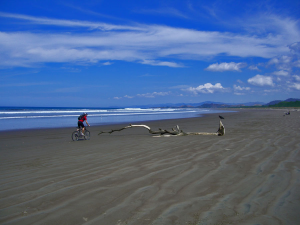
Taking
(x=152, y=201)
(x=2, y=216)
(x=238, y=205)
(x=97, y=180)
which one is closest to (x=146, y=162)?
(x=97, y=180)

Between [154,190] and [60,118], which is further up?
[60,118]

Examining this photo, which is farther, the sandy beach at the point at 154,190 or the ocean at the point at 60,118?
the ocean at the point at 60,118

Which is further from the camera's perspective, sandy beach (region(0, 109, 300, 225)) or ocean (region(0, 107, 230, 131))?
ocean (region(0, 107, 230, 131))

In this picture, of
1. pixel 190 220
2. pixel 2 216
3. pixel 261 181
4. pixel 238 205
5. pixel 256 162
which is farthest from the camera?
pixel 256 162

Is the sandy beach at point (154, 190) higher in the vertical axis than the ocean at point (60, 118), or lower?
lower

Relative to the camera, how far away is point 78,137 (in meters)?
12.2

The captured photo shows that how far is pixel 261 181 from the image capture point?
4629mm

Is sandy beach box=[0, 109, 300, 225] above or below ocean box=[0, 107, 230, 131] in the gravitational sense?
below

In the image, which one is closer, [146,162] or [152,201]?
[152,201]


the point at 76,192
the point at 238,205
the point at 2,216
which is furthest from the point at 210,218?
the point at 2,216

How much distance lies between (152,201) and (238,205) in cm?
131

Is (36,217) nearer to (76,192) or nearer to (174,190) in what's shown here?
(76,192)

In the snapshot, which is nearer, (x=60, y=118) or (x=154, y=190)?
(x=154, y=190)

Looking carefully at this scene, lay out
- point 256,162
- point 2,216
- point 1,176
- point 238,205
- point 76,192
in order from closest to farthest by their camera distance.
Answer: point 2,216 < point 238,205 < point 76,192 < point 1,176 < point 256,162
